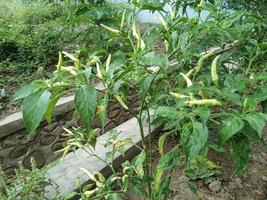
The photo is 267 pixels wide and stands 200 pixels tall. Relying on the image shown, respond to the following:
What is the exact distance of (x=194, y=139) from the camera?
92 cm

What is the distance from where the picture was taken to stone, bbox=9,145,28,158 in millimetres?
2748

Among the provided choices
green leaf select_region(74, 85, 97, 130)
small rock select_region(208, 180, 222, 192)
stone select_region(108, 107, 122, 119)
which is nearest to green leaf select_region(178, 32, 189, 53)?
green leaf select_region(74, 85, 97, 130)

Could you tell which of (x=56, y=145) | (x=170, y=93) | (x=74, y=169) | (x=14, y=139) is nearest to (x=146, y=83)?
(x=170, y=93)

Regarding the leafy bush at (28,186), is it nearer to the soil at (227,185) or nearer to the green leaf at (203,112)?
the soil at (227,185)

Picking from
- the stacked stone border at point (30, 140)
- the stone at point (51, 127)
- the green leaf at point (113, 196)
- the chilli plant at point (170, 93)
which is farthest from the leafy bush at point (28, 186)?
the stone at point (51, 127)

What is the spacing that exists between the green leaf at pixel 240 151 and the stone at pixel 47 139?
7.24 feet

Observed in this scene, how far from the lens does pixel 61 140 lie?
3.09m

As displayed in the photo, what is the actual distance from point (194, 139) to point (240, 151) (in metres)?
0.20

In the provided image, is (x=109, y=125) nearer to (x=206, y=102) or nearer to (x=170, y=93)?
(x=170, y=93)

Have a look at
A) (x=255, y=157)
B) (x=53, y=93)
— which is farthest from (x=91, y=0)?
(x=53, y=93)

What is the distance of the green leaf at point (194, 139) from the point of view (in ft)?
2.98

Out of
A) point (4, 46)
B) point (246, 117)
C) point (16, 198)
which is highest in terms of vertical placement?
point (246, 117)

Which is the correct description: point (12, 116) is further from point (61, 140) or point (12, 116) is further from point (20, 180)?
point (20, 180)

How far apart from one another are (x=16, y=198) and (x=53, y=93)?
3.66 ft
